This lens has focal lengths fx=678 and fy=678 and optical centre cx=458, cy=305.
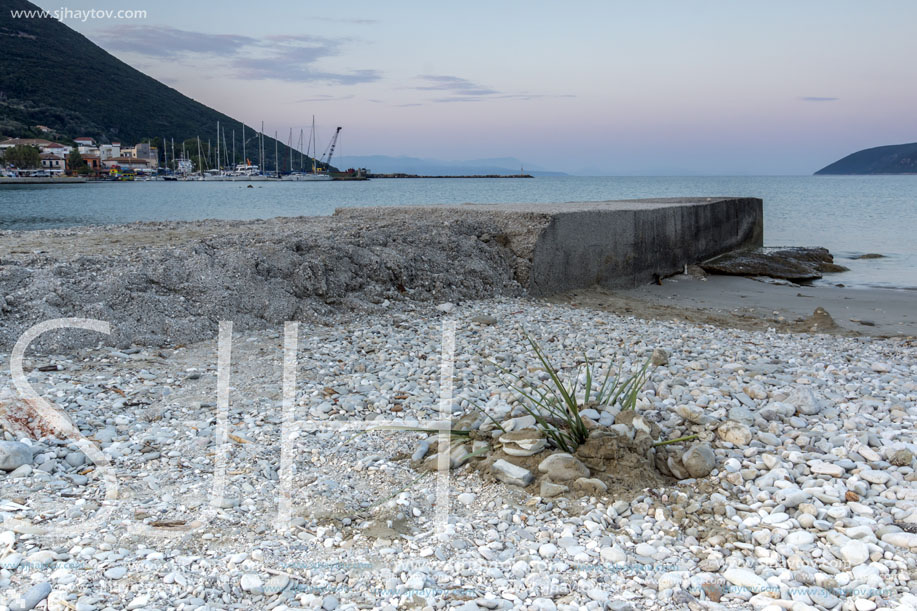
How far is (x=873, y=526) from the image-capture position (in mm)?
2111

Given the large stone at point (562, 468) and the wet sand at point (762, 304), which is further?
the wet sand at point (762, 304)

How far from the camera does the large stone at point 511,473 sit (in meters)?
2.52

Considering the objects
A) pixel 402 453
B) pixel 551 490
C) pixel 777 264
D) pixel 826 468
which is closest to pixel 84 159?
pixel 777 264

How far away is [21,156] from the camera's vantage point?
51344mm

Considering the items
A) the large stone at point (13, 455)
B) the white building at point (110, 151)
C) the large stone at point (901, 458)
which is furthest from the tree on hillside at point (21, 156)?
the large stone at point (901, 458)

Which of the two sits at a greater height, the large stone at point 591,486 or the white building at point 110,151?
the white building at point 110,151

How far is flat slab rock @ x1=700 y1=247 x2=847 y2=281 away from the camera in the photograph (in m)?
8.95

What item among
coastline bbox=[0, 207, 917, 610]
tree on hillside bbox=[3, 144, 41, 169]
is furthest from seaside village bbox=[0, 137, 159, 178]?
coastline bbox=[0, 207, 917, 610]

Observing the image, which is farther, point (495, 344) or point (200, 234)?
point (200, 234)

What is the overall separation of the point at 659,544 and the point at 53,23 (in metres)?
73.1

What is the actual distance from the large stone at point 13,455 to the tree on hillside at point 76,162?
211 feet

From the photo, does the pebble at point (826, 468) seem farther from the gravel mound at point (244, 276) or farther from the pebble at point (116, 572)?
the gravel mound at point (244, 276)

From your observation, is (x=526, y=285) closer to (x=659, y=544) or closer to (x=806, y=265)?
(x=659, y=544)

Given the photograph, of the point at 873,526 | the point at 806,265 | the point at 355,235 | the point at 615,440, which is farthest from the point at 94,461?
the point at 806,265
